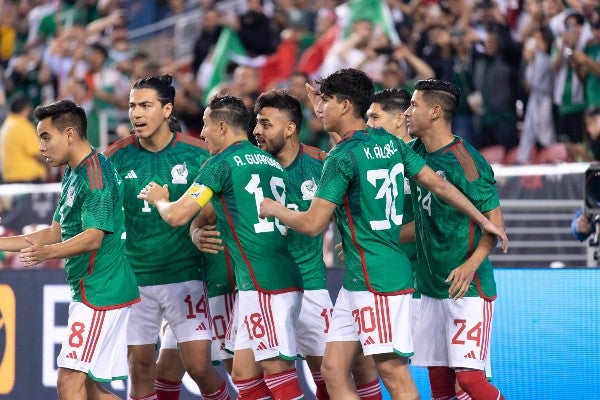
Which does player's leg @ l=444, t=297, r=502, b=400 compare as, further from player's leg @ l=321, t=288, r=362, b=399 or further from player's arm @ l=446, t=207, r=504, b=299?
player's leg @ l=321, t=288, r=362, b=399

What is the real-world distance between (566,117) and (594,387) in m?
5.37

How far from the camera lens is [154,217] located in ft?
29.3

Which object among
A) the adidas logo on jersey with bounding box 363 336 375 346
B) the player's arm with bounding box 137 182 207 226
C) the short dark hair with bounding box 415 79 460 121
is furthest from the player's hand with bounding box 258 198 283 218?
the short dark hair with bounding box 415 79 460 121

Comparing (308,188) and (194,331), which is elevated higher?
(308,188)

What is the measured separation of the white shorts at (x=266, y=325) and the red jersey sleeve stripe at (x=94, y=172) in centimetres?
118

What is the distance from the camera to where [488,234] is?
793cm

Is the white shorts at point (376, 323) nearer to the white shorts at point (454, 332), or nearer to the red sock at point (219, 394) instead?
the white shorts at point (454, 332)

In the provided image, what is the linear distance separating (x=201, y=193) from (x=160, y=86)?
1.37 metres

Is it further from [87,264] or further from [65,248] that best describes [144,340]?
[65,248]

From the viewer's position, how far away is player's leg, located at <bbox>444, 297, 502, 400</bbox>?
26.1 feet

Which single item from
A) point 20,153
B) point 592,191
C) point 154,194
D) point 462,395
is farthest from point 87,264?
point 20,153

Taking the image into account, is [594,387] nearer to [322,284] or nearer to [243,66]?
[322,284]

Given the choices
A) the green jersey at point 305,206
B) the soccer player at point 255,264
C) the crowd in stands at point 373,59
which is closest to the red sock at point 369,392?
the soccer player at point 255,264

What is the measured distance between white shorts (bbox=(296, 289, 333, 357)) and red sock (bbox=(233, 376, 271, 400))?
43 cm
